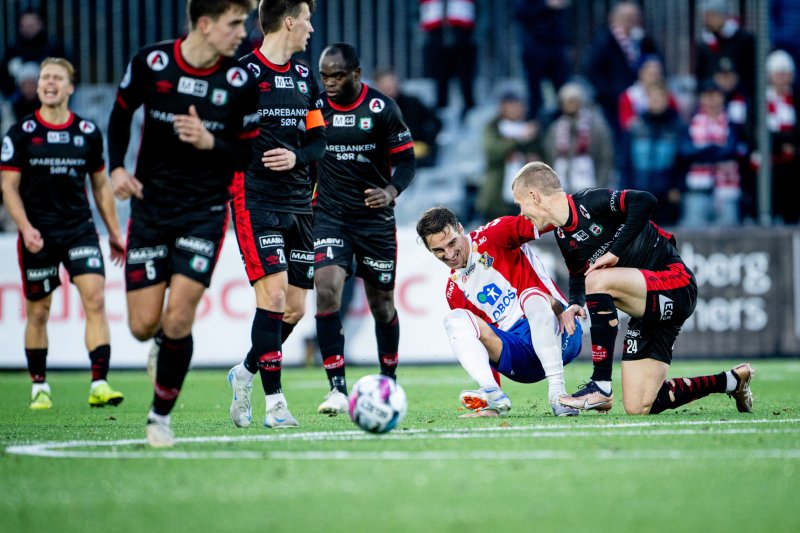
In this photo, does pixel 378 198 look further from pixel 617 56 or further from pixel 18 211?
pixel 617 56

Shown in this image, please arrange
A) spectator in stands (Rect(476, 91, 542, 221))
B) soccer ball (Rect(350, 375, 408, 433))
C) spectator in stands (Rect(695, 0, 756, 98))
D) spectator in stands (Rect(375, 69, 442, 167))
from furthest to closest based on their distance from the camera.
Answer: spectator in stands (Rect(695, 0, 756, 98)) → spectator in stands (Rect(375, 69, 442, 167)) → spectator in stands (Rect(476, 91, 542, 221)) → soccer ball (Rect(350, 375, 408, 433))

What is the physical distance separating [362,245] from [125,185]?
3.42 metres

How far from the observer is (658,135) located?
1580cm

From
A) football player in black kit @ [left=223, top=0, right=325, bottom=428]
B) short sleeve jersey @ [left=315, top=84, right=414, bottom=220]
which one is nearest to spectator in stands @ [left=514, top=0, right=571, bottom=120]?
short sleeve jersey @ [left=315, top=84, right=414, bottom=220]

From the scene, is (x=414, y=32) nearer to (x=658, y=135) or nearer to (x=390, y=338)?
(x=658, y=135)

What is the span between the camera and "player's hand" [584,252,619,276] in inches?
305

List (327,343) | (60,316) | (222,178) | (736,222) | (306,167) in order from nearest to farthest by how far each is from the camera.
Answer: (222,178) → (306,167) → (327,343) → (60,316) → (736,222)

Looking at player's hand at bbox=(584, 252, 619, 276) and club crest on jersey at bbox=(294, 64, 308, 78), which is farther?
club crest on jersey at bbox=(294, 64, 308, 78)

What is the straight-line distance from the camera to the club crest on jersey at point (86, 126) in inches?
393

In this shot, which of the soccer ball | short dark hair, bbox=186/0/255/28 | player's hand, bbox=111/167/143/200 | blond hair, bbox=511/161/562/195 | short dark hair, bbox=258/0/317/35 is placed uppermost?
short dark hair, bbox=258/0/317/35

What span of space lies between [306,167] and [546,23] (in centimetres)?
891

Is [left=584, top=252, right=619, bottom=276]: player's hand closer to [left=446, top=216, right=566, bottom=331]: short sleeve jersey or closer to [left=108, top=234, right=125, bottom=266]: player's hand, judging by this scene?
[left=446, top=216, right=566, bottom=331]: short sleeve jersey

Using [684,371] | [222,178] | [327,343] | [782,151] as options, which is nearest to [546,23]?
[782,151]

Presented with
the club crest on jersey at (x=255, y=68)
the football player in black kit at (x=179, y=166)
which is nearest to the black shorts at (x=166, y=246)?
the football player in black kit at (x=179, y=166)
